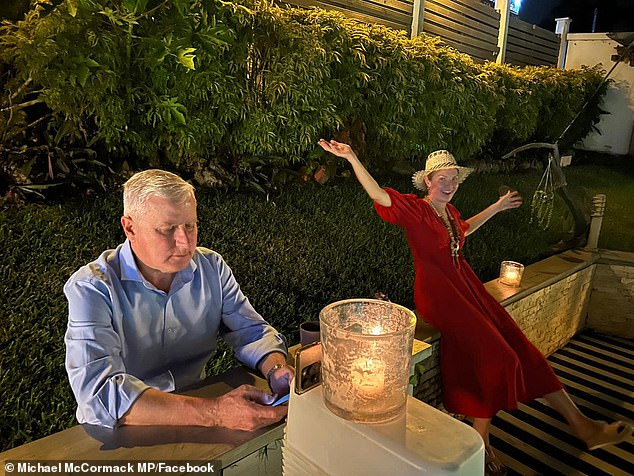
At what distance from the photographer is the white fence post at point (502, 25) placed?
802cm

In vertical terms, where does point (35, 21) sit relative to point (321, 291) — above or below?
above

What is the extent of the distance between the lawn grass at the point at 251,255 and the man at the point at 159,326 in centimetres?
96

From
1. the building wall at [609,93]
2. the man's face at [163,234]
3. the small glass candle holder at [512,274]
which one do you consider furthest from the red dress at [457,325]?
the building wall at [609,93]

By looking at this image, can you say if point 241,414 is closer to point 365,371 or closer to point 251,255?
point 365,371

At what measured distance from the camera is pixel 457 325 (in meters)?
3.07

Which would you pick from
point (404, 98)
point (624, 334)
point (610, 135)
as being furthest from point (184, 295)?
point (610, 135)

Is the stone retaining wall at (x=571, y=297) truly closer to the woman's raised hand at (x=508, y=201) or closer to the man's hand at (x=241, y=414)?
the woman's raised hand at (x=508, y=201)

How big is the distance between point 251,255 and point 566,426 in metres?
2.53

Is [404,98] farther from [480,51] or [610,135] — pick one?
[610,135]

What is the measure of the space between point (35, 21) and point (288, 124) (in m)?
1.77

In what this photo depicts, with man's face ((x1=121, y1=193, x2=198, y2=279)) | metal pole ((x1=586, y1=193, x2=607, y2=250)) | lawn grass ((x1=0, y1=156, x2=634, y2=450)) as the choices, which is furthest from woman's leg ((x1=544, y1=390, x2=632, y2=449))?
metal pole ((x1=586, y1=193, x2=607, y2=250))

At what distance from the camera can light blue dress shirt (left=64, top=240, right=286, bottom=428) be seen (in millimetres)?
1457

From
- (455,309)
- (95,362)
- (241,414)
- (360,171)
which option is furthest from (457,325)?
(95,362)

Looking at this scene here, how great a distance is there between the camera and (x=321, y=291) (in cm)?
386
